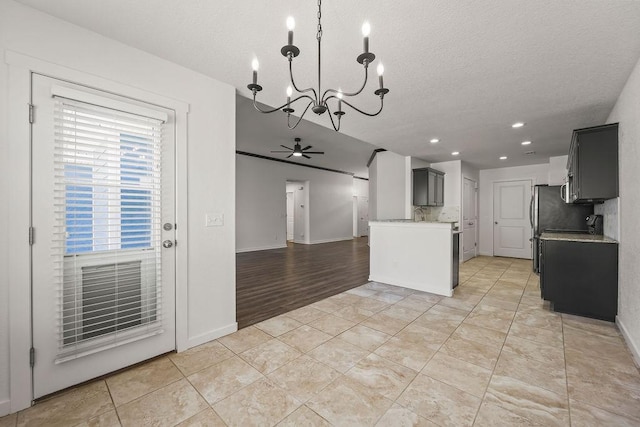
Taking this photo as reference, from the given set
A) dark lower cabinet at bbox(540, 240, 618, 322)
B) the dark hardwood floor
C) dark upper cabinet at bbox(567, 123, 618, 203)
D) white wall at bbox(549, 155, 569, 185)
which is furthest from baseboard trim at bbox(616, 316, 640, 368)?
white wall at bbox(549, 155, 569, 185)

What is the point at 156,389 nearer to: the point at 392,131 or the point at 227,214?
the point at 227,214

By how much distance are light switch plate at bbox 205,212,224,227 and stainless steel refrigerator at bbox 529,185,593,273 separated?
5.29 m

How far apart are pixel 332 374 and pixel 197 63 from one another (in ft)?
8.81

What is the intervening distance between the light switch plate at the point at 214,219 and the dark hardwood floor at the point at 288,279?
1.10 metres

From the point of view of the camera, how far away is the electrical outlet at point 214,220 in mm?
2421

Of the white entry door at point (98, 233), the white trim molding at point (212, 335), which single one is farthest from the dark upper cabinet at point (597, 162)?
the white entry door at point (98, 233)

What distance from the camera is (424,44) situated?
200 cm

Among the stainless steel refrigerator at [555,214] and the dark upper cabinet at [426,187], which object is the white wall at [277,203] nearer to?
the dark upper cabinet at [426,187]

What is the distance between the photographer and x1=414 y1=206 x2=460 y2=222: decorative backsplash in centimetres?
625

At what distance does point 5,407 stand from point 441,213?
6974mm

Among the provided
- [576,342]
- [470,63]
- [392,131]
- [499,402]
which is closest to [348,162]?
[392,131]

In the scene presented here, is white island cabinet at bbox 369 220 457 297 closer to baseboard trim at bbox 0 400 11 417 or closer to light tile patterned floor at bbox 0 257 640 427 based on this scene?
light tile patterned floor at bbox 0 257 640 427

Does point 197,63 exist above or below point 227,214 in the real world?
above

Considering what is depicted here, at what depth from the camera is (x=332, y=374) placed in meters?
1.92
